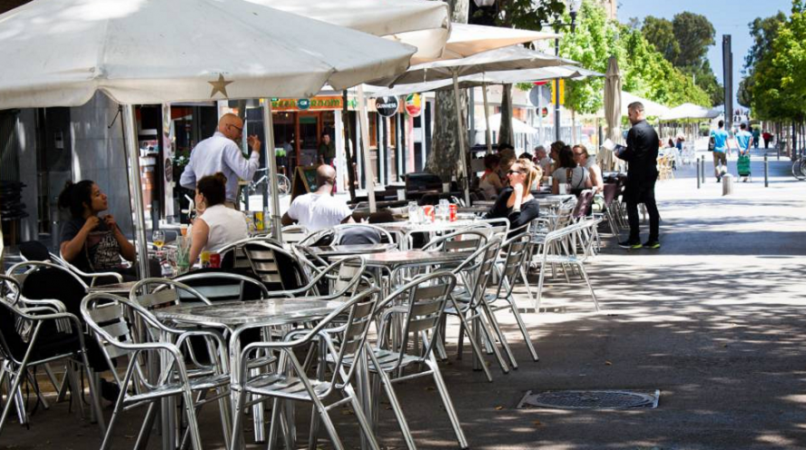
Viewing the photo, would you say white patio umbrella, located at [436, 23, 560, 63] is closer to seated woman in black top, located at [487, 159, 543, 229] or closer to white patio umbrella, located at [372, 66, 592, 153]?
seated woman in black top, located at [487, 159, 543, 229]

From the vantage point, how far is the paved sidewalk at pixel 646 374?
6.98 m

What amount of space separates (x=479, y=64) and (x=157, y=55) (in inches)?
415

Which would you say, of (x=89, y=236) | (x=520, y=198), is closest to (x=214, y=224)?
(x=89, y=236)

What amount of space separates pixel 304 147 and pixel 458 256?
3607 centimetres

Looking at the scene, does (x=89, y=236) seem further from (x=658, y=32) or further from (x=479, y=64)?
(x=658, y=32)

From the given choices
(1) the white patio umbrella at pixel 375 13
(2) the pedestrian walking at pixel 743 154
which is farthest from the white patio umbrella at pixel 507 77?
(2) the pedestrian walking at pixel 743 154

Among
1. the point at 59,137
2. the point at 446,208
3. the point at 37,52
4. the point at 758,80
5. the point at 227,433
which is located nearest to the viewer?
the point at 227,433

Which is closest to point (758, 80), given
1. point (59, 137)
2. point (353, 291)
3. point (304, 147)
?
point (304, 147)

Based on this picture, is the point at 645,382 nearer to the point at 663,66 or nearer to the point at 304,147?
the point at 304,147

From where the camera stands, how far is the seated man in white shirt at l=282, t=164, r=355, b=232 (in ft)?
36.8

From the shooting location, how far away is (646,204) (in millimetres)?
18344

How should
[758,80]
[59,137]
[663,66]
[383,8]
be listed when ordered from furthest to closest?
[663,66], [758,80], [59,137], [383,8]

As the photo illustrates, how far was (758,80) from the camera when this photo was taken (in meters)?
67.1

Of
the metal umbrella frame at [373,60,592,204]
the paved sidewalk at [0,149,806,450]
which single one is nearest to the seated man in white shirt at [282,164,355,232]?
the paved sidewalk at [0,149,806,450]
